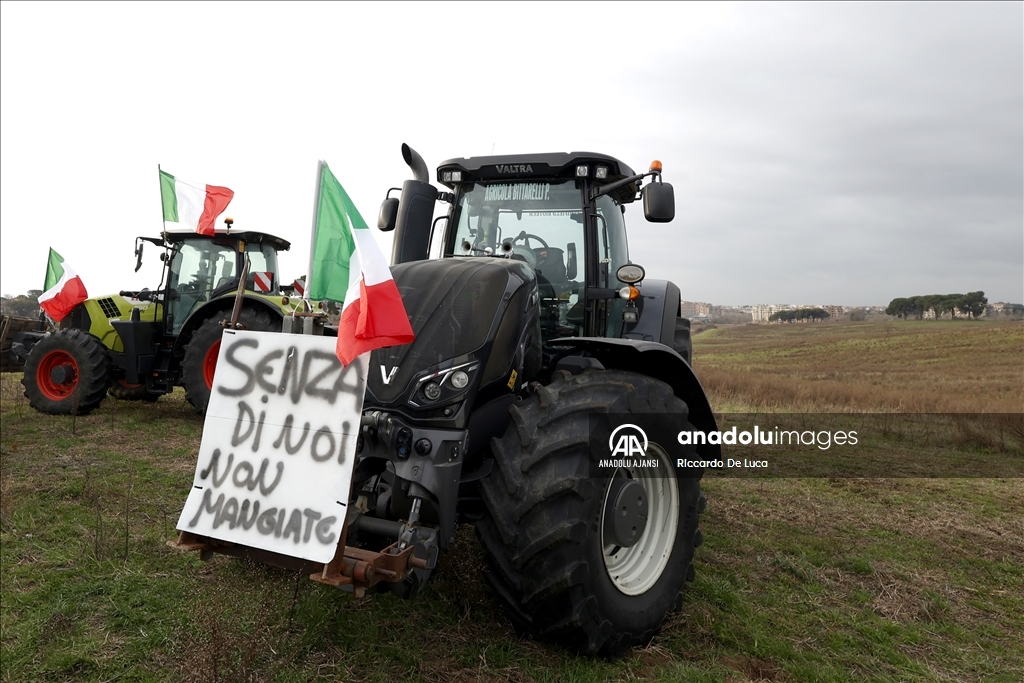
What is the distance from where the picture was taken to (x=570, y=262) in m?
4.38

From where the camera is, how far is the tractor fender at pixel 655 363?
3.38 meters

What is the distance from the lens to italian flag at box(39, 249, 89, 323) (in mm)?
8383

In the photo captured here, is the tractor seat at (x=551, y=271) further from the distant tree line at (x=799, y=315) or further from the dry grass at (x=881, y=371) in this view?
the distant tree line at (x=799, y=315)

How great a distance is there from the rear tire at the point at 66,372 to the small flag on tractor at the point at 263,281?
1967 millimetres

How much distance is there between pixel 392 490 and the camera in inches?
106

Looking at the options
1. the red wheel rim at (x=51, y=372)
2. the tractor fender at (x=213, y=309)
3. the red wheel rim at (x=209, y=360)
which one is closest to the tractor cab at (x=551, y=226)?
the tractor fender at (x=213, y=309)

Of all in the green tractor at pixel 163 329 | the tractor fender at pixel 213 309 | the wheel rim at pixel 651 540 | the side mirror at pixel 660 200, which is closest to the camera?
the wheel rim at pixel 651 540

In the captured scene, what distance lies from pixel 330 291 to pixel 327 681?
A: 1.75m

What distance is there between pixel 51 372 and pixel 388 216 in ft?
20.3

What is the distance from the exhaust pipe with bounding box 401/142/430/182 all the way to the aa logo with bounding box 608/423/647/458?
2290 mm

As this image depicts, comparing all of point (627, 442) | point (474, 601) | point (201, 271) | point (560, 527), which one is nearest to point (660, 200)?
point (627, 442)

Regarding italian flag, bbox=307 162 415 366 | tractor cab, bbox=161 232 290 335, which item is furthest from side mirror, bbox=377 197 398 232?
tractor cab, bbox=161 232 290 335

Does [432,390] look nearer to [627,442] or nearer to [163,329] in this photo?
[627,442]

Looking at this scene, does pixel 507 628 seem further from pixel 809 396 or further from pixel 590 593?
pixel 809 396
